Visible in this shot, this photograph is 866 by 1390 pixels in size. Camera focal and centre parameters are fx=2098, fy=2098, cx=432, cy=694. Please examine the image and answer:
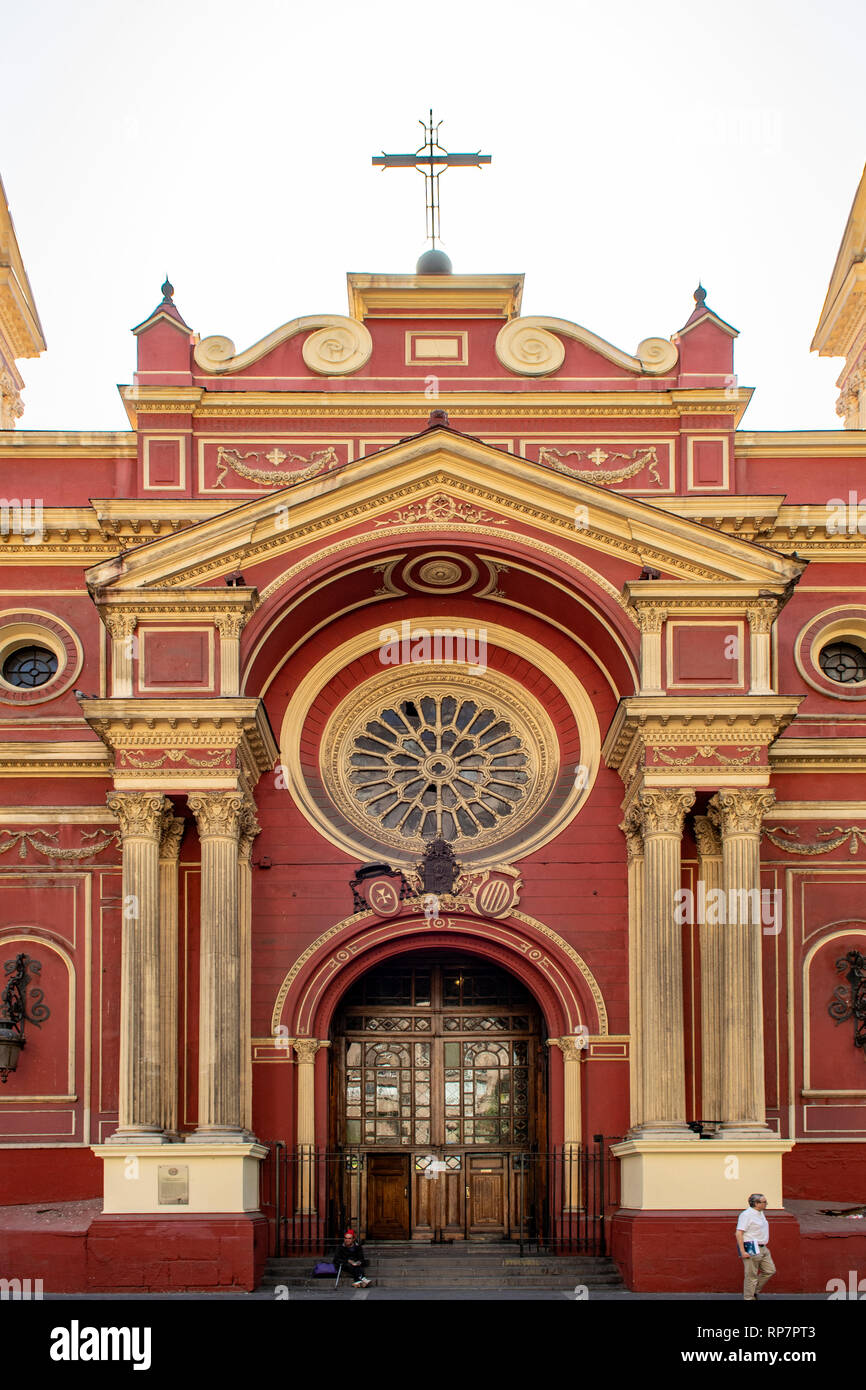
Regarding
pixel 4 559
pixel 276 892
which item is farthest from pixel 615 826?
pixel 4 559

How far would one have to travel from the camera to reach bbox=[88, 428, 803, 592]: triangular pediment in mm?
27531

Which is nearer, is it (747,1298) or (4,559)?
(747,1298)

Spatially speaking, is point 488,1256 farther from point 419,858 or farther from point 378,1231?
point 419,858

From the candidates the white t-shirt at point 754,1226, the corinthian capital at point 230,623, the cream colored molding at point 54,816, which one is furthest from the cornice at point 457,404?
the white t-shirt at point 754,1226

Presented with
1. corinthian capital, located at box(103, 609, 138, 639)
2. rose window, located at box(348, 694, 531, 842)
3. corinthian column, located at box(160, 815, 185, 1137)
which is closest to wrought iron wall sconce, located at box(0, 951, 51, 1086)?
corinthian column, located at box(160, 815, 185, 1137)

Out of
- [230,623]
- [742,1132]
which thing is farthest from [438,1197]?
[230,623]

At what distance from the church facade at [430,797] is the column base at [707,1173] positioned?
5 cm

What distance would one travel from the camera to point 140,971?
26.3m

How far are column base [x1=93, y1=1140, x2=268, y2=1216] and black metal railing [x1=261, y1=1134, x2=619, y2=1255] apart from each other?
1.61 meters

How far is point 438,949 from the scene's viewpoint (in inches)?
1155

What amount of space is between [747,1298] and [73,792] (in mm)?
11683

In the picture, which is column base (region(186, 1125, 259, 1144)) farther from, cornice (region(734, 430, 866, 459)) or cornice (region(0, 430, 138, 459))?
cornice (region(734, 430, 866, 459))

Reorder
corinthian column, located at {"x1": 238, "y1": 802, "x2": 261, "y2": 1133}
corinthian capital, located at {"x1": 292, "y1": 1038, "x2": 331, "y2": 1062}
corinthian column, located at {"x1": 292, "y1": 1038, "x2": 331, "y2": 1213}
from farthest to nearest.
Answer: corinthian capital, located at {"x1": 292, "y1": 1038, "x2": 331, "y2": 1062} < corinthian column, located at {"x1": 292, "y1": 1038, "x2": 331, "y2": 1213} < corinthian column, located at {"x1": 238, "y1": 802, "x2": 261, "y2": 1133}

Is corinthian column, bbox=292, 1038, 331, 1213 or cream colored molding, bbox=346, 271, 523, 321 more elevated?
cream colored molding, bbox=346, 271, 523, 321
